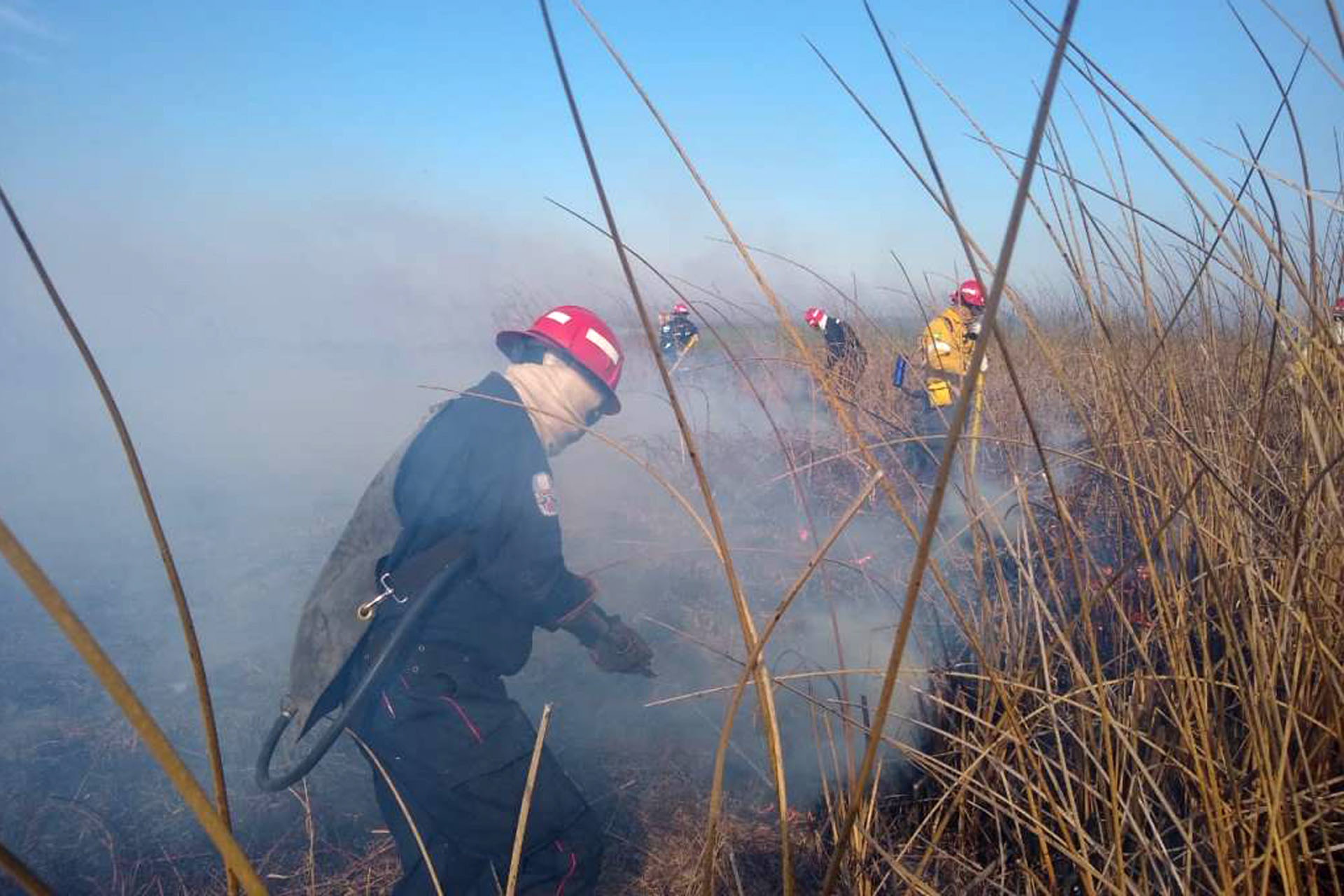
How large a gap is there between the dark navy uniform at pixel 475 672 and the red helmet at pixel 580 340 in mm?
330

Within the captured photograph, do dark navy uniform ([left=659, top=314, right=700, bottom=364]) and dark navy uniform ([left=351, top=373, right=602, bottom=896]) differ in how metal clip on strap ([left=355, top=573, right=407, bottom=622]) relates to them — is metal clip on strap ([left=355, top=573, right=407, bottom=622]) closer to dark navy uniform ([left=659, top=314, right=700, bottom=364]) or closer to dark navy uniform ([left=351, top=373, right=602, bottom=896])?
dark navy uniform ([left=351, top=373, right=602, bottom=896])

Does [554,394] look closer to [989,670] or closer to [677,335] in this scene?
[989,670]

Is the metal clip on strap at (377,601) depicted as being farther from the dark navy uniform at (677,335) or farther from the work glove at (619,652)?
the dark navy uniform at (677,335)

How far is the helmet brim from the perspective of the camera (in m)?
2.63

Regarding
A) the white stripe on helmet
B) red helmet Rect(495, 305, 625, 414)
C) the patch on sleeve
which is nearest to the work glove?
the patch on sleeve

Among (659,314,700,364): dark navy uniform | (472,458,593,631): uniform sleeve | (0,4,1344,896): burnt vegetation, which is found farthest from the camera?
(659,314,700,364): dark navy uniform

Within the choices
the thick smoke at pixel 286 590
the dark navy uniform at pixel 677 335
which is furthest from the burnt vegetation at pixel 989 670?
the dark navy uniform at pixel 677 335

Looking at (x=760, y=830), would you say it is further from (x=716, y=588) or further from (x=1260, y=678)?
(x=716, y=588)

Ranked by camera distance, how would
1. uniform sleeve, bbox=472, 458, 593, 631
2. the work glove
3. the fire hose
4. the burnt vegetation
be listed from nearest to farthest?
the burnt vegetation, the fire hose, uniform sleeve, bbox=472, 458, 593, 631, the work glove

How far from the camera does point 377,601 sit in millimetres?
2250

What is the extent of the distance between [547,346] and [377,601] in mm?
996

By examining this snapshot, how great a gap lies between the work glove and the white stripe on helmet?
0.93m

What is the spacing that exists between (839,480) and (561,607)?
4169 mm

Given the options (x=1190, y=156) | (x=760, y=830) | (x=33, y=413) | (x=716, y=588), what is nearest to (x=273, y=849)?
(x=760, y=830)
